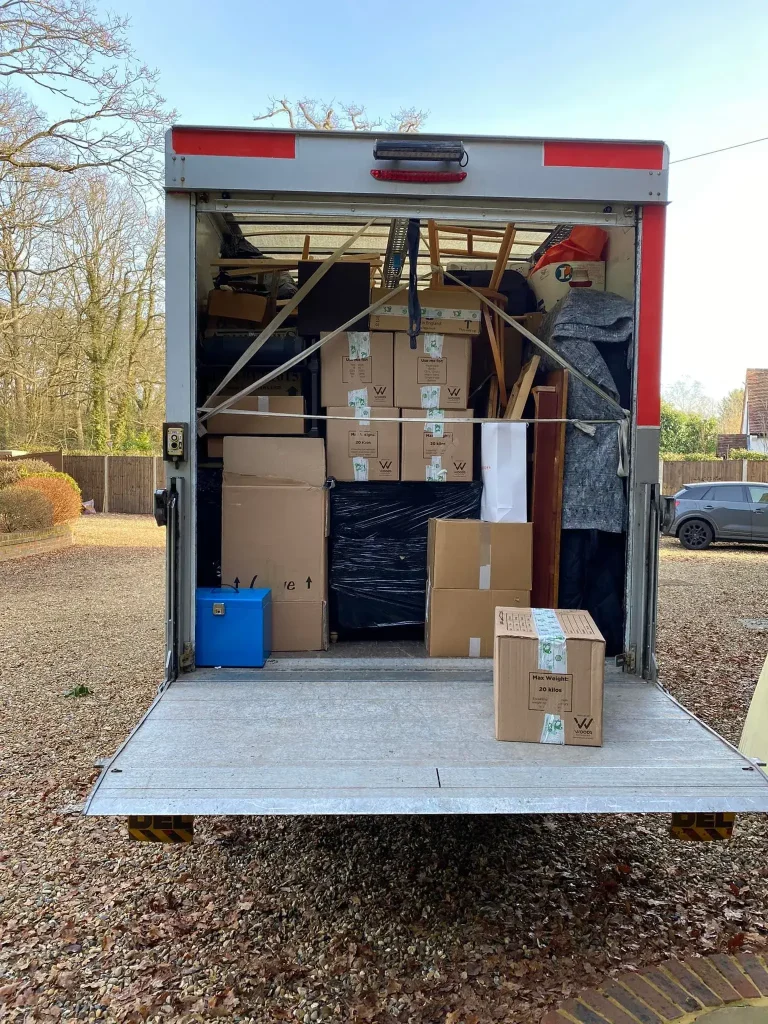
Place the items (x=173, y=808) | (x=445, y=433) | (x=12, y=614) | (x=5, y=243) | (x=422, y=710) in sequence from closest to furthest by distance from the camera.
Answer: (x=173, y=808), (x=422, y=710), (x=445, y=433), (x=12, y=614), (x=5, y=243)

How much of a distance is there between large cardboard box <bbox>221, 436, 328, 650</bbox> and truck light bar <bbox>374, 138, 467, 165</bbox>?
133 centimetres

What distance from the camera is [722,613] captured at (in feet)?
25.9

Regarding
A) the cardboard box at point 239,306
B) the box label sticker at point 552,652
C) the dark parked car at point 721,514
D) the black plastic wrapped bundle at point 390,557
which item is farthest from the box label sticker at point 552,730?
the dark parked car at point 721,514

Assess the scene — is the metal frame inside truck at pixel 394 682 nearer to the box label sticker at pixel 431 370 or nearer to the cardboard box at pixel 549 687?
the cardboard box at pixel 549 687

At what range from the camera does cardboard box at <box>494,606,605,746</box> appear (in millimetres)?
2465

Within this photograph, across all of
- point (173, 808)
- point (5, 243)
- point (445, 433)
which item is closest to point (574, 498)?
point (445, 433)

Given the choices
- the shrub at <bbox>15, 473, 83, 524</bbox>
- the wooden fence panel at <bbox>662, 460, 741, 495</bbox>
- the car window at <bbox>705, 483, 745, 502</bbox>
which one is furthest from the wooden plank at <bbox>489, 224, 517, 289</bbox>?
the wooden fence panel at <bbox>662, 460, 741, 495</bbox>

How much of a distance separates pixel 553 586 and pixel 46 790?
263 centimetres

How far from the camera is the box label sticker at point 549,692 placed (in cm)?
248

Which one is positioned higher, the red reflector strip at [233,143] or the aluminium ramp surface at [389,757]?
the red reflector strip at [233,143]

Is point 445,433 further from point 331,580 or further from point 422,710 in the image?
point 422,710

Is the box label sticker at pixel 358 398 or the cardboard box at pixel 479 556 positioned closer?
the cardboard box at pixel 479 556

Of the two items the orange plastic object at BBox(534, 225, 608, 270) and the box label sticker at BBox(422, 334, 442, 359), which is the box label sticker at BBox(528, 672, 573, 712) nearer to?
the box label sticker at BBox(422, 334, 442, 359)

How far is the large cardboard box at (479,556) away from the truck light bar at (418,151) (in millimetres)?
1520
